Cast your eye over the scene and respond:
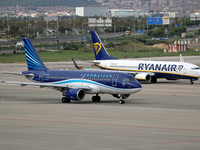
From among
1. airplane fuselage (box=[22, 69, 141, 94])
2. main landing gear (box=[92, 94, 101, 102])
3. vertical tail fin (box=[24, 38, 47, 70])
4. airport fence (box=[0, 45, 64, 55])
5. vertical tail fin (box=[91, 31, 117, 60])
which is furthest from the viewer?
airport fence (box=[0, 45, 64, 55])

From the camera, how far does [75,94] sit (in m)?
41.0

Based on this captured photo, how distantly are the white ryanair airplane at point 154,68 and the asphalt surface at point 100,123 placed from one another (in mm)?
12857

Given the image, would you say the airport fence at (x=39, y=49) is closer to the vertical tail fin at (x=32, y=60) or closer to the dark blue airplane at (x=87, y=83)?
the vertical tail fin at (x=32, y=60)

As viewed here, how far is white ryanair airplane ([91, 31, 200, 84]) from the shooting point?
61.6m

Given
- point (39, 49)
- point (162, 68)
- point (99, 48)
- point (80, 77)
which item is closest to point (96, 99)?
point (80, 77)

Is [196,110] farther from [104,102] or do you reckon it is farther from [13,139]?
[13,139]

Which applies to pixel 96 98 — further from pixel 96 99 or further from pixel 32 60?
pixel 32 60

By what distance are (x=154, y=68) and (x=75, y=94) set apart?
25.5 metres

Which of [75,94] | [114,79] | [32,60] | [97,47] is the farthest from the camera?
[97,47]

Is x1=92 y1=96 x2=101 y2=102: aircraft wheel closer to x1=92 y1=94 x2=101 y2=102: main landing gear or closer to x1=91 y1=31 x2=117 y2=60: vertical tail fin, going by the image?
x1=92 y1=94 x2=101 y2=102: main landing gear

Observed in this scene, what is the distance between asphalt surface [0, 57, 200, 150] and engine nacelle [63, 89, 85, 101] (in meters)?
0.88

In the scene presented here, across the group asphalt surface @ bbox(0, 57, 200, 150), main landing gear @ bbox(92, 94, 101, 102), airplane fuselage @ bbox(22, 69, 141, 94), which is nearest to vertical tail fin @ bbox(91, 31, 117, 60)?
asphalt surface @ bbox(0, 57, 200, 150)

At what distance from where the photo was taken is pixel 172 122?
31.1 metres

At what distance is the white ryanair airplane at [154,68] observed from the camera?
6162 centimetres
